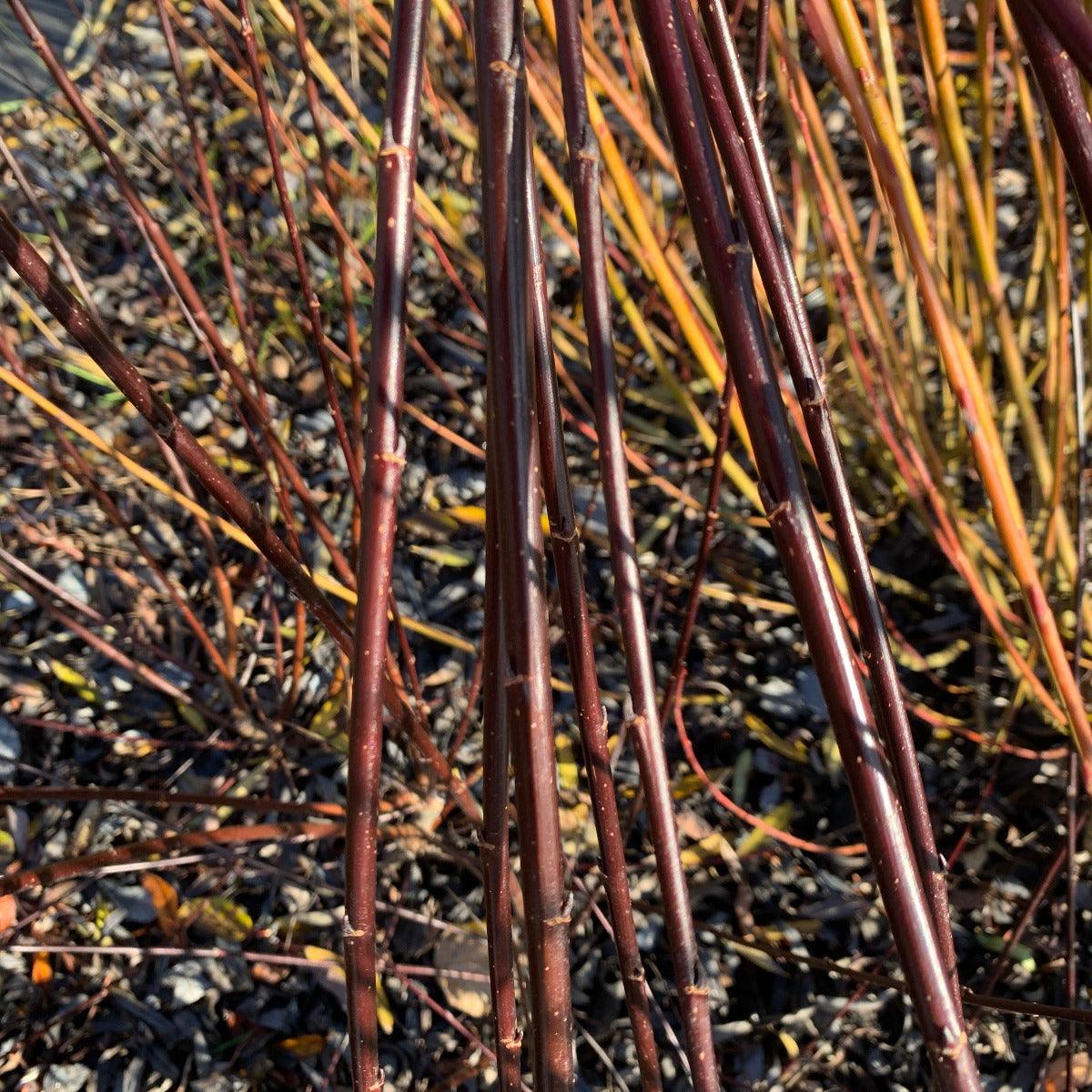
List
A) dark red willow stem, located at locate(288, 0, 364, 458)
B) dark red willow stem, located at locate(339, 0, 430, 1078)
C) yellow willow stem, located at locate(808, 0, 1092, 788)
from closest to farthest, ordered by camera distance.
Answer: dark red willow stem, located at locate(339, 0, 430, 1078) → yellow willow stem, located at locate(808, 0, 1092, 788) → dark red willow stem, located at locate(288, 0, 364, 458)

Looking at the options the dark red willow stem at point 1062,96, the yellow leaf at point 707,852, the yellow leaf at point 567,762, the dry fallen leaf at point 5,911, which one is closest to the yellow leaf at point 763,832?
the yellow leaf at point 707,852

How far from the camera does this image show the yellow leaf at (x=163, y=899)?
1.22 metres

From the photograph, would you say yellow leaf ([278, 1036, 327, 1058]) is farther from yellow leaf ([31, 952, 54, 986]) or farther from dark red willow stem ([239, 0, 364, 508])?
dark red willow stem ([239, 0, 364, 508])

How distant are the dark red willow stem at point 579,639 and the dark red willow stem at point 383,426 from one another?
0.06 metres

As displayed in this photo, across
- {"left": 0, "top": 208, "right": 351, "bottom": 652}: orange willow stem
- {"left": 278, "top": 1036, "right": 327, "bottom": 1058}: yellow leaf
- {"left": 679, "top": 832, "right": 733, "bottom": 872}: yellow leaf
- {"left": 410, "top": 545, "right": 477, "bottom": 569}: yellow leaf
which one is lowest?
{"left": 278, "top": 1036, "right": 327, "bottom": 1058}: yellow leaf

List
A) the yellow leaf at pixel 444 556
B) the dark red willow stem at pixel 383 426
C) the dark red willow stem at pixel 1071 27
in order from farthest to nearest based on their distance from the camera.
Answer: the yellow leaf at pixel 444 556
the dark red willow stem at pixel 383 426
the dark red willow stem at pixel 1071 27

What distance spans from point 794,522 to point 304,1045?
0.99m

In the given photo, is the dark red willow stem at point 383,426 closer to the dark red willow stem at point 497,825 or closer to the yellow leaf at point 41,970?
the dark red willow stem at point 497,825

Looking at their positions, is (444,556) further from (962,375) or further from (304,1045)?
(962,375)

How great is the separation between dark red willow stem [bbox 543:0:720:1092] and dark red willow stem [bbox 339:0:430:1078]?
0.10m

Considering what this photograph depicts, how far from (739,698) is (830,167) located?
0.69 metres

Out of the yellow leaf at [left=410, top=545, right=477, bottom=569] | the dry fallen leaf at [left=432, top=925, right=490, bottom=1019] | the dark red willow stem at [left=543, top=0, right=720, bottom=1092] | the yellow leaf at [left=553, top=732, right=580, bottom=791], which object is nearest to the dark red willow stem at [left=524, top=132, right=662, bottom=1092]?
the dark red willow stem at [left=543, top=0, right=720, bottom=1092]

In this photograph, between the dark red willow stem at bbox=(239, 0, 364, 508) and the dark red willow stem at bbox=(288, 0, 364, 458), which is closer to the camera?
the dark red willow stem at bbox=(239, 0, 364, 508)

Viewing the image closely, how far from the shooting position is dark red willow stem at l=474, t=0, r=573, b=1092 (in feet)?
1.40
